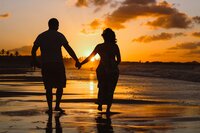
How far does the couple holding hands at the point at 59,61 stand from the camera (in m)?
9.77

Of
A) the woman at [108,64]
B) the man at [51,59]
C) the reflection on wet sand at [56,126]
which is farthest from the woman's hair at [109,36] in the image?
the reflection on wet sand at [56,126]

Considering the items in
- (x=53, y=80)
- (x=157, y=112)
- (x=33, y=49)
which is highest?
(x=33, y=49)

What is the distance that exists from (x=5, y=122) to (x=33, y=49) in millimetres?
2338

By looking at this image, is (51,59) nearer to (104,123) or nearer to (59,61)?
(59,61)

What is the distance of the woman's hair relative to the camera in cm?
1024

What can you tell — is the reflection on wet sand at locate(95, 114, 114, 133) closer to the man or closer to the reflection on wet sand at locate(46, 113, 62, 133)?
the reflection on wet sand at locate(46, 113, 62, 133)

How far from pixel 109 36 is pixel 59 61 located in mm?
1299

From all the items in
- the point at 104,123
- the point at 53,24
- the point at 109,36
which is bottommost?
the point at 104,123

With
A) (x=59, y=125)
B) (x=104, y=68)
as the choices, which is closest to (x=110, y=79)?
(x=104, y=68)

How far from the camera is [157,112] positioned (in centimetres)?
1023

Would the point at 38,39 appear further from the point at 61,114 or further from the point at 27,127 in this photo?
the point at 27,127

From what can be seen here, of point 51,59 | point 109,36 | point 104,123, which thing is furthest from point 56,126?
point 109,36

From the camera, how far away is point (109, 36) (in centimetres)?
1025

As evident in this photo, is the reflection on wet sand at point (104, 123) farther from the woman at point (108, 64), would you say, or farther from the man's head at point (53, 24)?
the man's head at point (53, 24)
